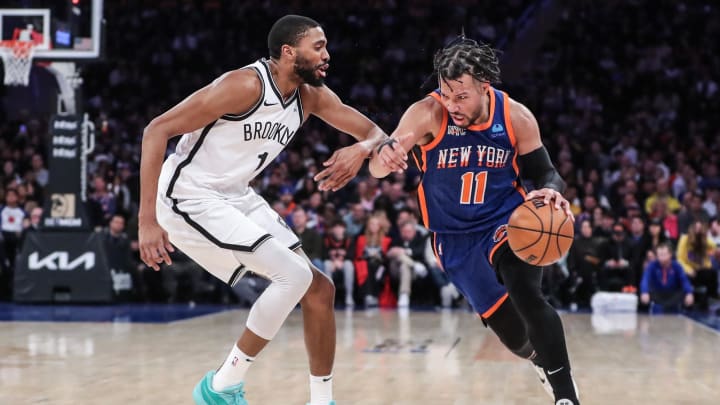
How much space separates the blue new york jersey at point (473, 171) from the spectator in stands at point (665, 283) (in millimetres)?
8188

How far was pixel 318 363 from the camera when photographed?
15.1 ft

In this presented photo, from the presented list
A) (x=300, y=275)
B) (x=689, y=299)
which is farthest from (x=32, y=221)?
(x=300, y=275)

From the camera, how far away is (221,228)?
4.46 m

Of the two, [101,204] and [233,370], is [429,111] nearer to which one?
[233,370]

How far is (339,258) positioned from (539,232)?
9.04 meters

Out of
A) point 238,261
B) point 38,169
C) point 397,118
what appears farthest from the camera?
point 397,118

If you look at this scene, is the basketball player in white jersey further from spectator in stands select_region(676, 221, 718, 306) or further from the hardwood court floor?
spectator in stands select_region(676, 221, 718, 306)

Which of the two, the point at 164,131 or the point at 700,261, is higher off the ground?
the point at 164,131

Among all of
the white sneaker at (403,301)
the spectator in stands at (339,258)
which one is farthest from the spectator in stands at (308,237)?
the white sneaker at (403,301)

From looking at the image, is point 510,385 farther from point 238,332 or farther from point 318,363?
point 238,332

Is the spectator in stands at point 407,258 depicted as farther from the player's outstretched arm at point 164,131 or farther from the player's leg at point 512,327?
the player's outstretched arm at point 164,131

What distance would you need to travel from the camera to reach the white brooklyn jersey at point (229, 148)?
4.54 metres

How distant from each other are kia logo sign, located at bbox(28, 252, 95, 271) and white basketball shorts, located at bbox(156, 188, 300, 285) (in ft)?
25.4

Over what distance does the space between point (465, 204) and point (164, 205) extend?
1502 mm
